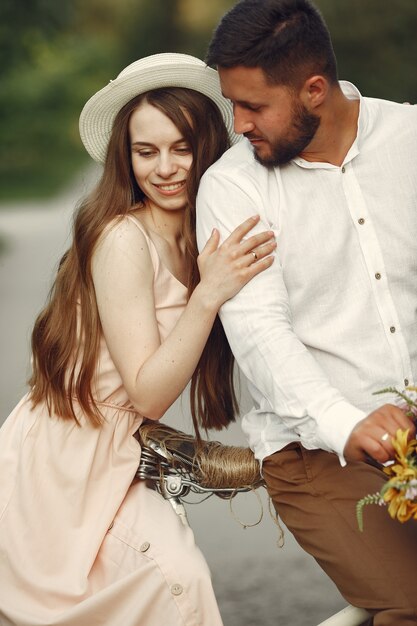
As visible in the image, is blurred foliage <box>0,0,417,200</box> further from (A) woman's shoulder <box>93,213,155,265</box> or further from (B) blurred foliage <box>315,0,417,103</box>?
(A) woman's shoulder <box>93,213,155,265</box>

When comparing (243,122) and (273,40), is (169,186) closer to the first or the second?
(243,122)

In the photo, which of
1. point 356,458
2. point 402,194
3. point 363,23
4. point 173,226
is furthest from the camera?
point 363,23

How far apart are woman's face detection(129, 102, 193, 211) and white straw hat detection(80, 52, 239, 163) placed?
0.06m

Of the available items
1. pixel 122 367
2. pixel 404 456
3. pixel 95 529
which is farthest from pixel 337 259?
pixel 95 529

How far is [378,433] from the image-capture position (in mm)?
2627

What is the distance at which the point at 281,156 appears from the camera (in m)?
3.14

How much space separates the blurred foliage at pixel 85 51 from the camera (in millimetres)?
15367

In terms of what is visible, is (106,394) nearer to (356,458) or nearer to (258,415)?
(258,415)

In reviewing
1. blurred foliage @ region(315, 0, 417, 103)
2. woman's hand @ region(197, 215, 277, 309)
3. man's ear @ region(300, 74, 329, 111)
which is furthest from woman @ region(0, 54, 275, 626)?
blurred foliage @ region(315, 0, 417, 103)

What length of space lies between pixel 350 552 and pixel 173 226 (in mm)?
1040

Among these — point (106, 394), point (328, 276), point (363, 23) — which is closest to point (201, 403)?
point (106, 394)

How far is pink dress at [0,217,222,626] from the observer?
3076 mm

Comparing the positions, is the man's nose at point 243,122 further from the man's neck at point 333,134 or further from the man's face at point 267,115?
the man's neck at point 333,134

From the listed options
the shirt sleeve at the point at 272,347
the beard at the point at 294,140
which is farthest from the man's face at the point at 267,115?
the shirt sleeve at the point at 272,347
